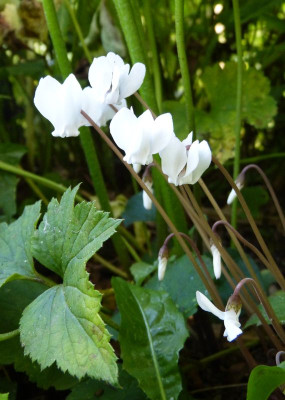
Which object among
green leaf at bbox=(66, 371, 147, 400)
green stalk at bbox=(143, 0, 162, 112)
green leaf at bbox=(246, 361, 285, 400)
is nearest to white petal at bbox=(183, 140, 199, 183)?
green leaf at bbox=(246, 361, 285, 400)

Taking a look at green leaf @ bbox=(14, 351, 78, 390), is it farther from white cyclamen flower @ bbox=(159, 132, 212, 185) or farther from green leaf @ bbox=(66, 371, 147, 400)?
white cyclamen flower @ bbox=(159, 132, 212, 185)

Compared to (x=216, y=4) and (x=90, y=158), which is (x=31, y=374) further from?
(x=216, y=4)

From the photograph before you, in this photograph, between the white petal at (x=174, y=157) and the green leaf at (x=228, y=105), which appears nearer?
the white petal at (x=174, y=157)

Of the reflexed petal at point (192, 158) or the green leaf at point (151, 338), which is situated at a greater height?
the reflexed petal at point (192, 158)

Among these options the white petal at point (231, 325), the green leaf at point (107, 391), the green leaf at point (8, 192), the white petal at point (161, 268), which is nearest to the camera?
the white petal at point (231, 325)

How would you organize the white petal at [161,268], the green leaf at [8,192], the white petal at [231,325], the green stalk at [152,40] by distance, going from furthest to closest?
1. the green leaf at [8,192]
2. the green stalk at [152,40]
3. the white petal at [161,268]
4. the white petal at [231,325]

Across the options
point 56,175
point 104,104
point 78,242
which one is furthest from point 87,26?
point 78,242

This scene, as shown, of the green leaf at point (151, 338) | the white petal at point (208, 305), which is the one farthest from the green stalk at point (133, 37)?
the white petal at point (208, 305)

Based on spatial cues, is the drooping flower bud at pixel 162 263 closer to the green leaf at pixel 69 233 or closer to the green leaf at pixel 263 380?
the green leaf at pixel 69 233
